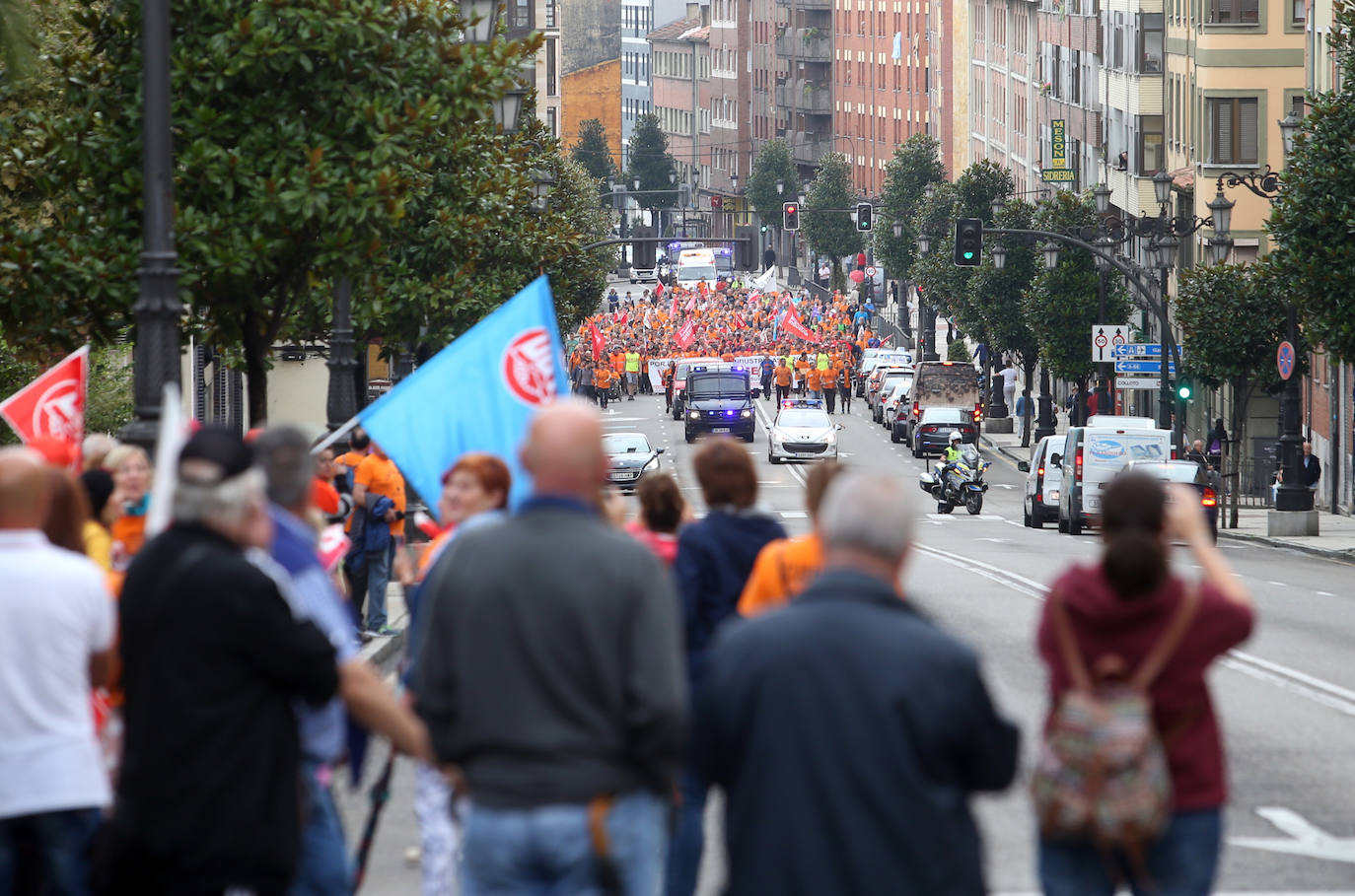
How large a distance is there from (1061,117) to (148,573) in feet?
269

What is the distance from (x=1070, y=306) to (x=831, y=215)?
71.4 metres

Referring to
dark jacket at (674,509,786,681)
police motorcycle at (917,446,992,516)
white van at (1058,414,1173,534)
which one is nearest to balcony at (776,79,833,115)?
police motorcycle at (917,446,992,516)

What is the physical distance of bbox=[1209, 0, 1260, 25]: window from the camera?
56688 mm

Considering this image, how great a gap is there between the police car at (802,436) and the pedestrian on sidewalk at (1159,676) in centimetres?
5133

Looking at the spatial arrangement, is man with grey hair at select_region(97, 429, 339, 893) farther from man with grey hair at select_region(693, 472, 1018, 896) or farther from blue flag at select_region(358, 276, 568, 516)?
blue flag at select_region(358, 276, 568, 516)

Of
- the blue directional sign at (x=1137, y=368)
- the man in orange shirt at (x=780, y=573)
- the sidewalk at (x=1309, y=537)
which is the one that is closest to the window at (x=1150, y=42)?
the blue directional sign at (x=1137, y=368)

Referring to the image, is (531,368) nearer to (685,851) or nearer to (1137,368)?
(685,851)

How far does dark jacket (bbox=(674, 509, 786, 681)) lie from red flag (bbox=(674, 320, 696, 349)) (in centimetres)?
7424

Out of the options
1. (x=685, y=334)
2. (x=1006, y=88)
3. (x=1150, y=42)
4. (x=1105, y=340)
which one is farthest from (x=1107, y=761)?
(x=1006, y=88)

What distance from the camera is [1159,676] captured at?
6.16 meters

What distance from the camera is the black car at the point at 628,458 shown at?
160ft

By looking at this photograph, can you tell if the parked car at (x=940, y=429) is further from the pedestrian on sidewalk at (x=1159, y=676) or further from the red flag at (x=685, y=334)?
the pedestrian on sidewalk at (x=1159, y=676)

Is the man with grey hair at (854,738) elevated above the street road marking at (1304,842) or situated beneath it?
elevated above

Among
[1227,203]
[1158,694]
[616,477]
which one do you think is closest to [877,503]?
[1158,694]
